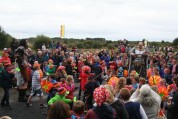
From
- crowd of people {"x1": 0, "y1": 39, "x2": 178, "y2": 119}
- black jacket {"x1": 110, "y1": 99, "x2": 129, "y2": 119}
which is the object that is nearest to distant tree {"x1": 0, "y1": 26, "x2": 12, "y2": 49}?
crowd of people {"x1": 0, "y1": 39, "x2": 178, "y2": 119}

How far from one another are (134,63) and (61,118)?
1064cm

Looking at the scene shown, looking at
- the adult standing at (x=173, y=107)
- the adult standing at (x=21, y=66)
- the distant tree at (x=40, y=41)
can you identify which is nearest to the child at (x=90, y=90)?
the adult standing at (x=21, y=66)

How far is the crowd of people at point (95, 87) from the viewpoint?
17.1 feet

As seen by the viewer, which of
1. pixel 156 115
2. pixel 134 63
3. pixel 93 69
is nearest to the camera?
pixel 156 115

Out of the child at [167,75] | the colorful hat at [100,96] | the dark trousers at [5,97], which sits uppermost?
the colorful hat at [100,96]

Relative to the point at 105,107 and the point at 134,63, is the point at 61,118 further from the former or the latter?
the point at 134,63

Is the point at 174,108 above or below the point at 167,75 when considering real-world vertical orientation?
above

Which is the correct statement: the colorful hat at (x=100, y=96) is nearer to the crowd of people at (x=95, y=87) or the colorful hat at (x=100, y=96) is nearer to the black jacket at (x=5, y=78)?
the crowd of people at (x=95, y=87)

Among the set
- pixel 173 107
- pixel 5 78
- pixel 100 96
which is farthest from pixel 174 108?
pixel 5 78

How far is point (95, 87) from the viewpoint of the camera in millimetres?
→ 10961

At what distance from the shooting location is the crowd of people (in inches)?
205

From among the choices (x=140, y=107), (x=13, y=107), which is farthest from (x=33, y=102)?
(x=140, y=107)

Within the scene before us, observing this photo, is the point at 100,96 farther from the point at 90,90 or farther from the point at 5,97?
the point at 5,97

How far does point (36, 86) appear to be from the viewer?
12.1m
